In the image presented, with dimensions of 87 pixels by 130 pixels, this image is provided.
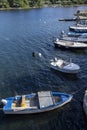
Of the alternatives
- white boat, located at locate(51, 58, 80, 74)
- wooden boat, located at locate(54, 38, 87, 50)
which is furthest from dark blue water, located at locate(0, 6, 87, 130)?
wooden boat, located at locate(54, 38, 87, 50)

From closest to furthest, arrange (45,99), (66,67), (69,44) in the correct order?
(45,99), (66,67), (69,44)

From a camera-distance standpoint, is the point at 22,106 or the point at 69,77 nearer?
the point at 22,106

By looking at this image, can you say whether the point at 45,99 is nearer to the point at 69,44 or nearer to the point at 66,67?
the point at 66,67

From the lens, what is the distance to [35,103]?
3766 cm

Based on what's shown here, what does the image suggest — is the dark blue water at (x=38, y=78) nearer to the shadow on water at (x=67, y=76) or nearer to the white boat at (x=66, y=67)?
the shadow on water at (x=67, y=76)

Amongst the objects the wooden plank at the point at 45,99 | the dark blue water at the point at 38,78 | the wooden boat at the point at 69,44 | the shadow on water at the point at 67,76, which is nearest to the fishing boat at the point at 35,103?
the wooden plank at the point at 45,99

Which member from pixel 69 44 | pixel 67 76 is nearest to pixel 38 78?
pixel 67 76

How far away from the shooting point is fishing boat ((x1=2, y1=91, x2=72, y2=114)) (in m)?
36.0

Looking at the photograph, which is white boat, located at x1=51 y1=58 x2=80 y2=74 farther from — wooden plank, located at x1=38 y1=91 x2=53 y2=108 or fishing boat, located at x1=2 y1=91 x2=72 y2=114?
wooden plank, located at x1=38 y1=91 x2=53 y2=108

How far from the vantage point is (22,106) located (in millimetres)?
36375

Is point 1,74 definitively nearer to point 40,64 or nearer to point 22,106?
point 40,64

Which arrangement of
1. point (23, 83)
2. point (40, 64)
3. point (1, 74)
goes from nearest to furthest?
1. point (23, 83)
2. point (1, 74)
3. point (40, 64)

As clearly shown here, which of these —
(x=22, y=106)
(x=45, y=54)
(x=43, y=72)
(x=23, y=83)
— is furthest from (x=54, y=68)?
(x=22, y=106)

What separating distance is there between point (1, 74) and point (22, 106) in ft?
57.2
